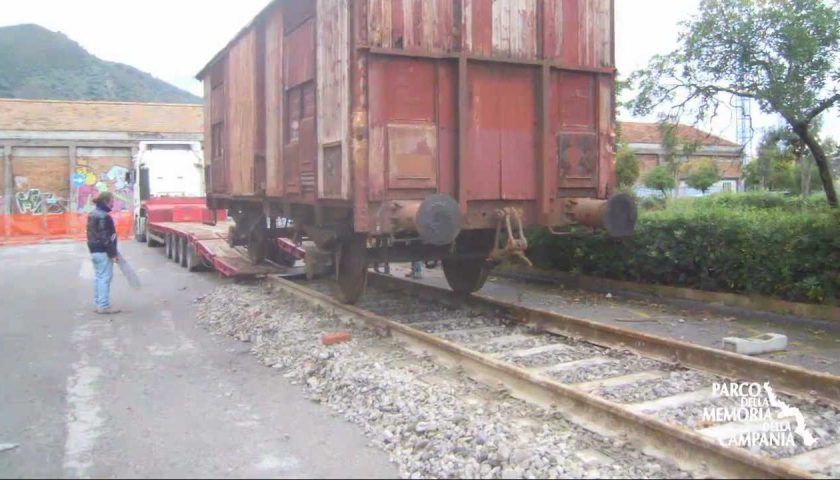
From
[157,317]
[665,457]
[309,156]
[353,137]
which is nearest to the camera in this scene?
[665,457]

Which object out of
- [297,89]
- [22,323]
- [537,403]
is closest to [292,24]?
[297,89]

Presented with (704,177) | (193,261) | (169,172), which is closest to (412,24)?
(193,261)

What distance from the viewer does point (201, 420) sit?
5.20 metres

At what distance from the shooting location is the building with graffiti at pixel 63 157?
3297 centimetres

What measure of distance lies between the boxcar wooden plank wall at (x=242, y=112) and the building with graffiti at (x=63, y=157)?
2311 centimetres

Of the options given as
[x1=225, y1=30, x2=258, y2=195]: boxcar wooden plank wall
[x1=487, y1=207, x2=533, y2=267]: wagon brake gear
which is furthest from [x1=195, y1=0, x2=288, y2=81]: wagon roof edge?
[x1=487, y1=207, x2=533, y2=267]: wagon brake gear

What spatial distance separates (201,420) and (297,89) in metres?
4.89

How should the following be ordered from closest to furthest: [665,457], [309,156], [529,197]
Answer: [665,457]
[529,197]
[309,156]

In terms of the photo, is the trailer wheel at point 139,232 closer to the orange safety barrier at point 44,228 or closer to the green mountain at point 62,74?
the orange safety barrier at point 44,228

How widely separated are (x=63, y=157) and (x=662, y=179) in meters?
27.6

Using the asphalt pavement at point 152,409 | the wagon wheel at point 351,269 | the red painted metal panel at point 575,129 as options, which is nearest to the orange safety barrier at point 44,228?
the asphalt pavement at point 152,409

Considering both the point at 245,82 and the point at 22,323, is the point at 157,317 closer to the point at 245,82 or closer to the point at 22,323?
the point at 22,323

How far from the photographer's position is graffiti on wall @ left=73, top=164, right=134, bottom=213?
33750 mm

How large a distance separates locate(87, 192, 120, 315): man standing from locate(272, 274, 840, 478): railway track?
389 centimetres
